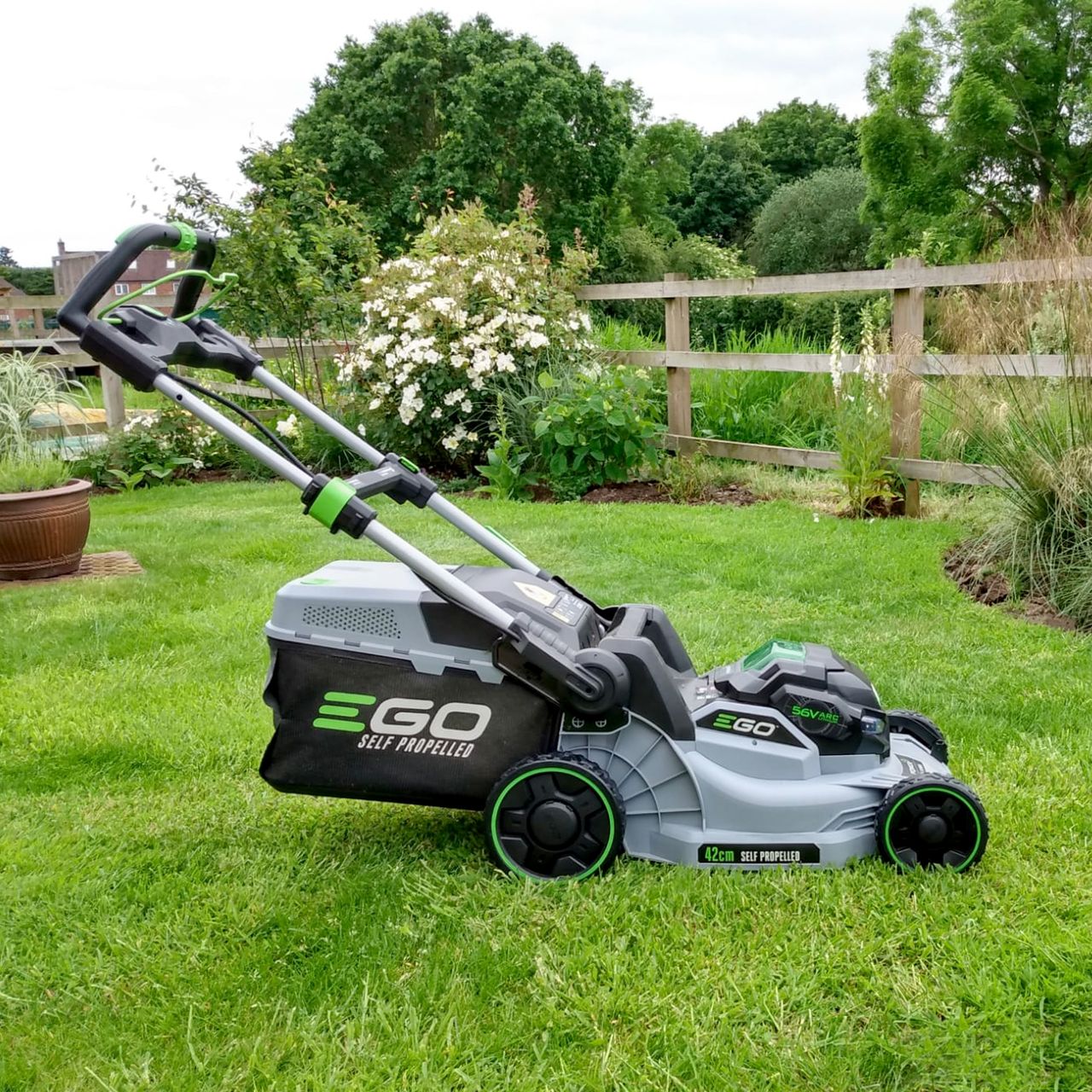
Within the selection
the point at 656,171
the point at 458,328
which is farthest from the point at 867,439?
the point at 656,171

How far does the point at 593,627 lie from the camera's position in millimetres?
2531

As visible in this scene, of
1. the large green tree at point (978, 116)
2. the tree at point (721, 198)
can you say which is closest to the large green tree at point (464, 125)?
the large green tree at point (978, 116)

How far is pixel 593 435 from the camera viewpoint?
6832 mm

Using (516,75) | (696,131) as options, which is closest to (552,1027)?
(516,75)

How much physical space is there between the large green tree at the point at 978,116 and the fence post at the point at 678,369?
1991cm

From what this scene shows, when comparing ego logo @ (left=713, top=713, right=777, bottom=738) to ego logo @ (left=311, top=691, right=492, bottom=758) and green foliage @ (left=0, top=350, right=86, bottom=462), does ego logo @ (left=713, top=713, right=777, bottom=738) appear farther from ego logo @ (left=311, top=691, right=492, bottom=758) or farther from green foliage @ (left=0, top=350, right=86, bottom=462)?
green foliage @ (left=0, top=350, right=86, bottom=462)

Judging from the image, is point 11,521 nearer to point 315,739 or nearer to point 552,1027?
point 315,739

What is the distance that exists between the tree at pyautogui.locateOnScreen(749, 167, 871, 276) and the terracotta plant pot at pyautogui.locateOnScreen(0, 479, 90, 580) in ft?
104

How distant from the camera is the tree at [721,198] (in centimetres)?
4012

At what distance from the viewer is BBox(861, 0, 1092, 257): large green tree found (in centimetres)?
2634

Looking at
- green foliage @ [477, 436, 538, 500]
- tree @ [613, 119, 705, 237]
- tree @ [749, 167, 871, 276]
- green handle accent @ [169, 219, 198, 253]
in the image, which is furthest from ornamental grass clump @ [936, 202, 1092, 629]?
tree @ [749, 167, 871, 276]

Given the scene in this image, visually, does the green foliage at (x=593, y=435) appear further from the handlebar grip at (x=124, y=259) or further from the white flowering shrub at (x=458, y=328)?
the handlebar grip at (x=124, y=259)

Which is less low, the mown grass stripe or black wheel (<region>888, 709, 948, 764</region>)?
the mown grass stripe

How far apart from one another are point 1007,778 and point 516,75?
24.7 meters
